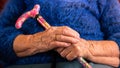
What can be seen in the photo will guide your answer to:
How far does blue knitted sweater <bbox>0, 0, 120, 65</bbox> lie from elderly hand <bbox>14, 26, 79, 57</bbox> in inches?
1.6

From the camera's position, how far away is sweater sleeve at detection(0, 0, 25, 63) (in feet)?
4.96

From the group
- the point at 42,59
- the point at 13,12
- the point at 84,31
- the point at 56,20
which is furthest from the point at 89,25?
the point at 13,12

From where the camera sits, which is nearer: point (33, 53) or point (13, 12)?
point (33, 53)

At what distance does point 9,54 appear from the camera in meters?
1.51

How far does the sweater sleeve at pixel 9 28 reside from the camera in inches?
59.5

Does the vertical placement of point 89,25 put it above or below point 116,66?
above

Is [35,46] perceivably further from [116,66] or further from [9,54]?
[116,66]

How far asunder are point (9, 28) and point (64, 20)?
0.92ft

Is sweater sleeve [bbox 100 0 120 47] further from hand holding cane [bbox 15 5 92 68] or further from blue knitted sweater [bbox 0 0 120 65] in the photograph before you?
hand holding cane [bbox 15 5 92 68]

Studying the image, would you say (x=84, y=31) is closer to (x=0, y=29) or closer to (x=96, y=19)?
(x=96, y=19)

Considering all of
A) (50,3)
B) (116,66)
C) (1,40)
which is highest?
(50,3)

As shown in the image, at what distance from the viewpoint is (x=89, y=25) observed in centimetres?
154

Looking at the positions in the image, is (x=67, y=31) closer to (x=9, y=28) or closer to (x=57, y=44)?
(x=57, y=44)

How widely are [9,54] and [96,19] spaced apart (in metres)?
0.47
